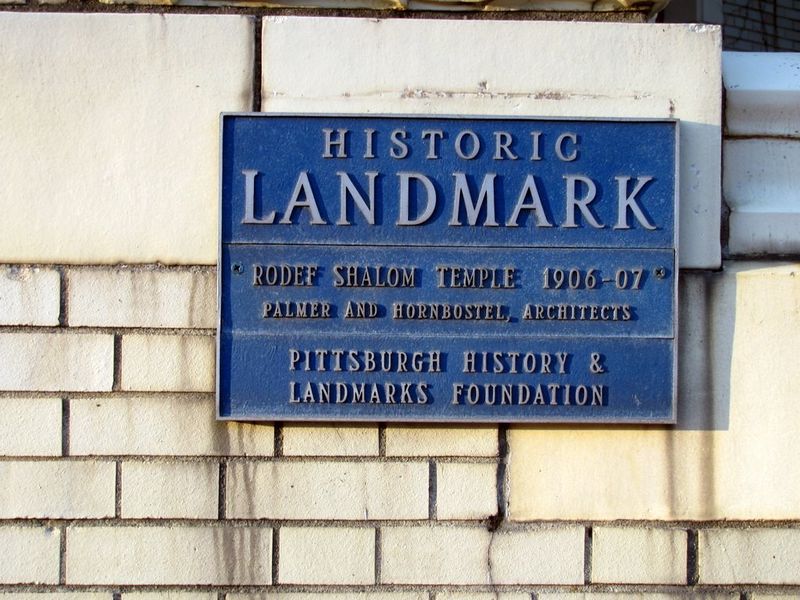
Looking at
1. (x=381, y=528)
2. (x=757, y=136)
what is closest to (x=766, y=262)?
(x=757, y=136)

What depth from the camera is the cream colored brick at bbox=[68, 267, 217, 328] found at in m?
2.97

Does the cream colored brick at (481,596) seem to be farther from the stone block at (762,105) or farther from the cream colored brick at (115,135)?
the stone block at (762,105)

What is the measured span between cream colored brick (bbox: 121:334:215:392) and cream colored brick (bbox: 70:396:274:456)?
0.05m

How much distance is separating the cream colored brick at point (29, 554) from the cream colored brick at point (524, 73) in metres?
1.79

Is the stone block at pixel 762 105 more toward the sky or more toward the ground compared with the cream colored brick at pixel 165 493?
more toward the sky

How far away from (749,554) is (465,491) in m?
1.09

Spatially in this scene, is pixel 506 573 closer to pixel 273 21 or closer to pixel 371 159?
pixel 371 159

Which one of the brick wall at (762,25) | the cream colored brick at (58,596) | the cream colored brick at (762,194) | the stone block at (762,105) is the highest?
the brick wall at (762,25)

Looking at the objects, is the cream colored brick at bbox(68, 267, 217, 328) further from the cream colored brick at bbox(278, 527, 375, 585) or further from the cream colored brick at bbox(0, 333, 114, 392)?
the cream colored brick at bbox(278, 527, 375, 585)

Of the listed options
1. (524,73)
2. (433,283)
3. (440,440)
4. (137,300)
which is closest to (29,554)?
(137,300)

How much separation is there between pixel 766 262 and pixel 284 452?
1.95 m

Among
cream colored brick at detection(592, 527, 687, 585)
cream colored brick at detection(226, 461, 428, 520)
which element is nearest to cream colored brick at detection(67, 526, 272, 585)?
cream colored brick at detection(226, 461, 428, 520)

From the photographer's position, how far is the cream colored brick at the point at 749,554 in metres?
2.99

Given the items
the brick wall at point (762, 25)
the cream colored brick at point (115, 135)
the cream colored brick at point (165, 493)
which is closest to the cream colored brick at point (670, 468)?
the cream colored brick at point (165, 493)
